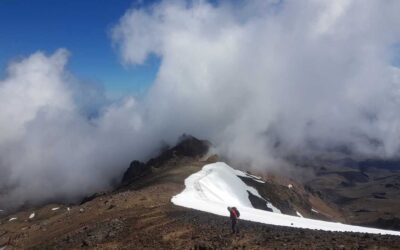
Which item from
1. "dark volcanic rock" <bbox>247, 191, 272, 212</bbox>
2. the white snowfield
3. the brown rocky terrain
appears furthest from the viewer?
"dark volcanic rock" <bbox>247, 191, 272, 212</bbox>

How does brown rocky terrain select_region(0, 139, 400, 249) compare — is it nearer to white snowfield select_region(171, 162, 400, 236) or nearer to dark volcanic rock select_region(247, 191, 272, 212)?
white snowfield select_region(171, 162, 400, 236)

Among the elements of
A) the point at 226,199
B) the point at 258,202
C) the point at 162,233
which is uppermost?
the point at 258,202

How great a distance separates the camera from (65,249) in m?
43.1

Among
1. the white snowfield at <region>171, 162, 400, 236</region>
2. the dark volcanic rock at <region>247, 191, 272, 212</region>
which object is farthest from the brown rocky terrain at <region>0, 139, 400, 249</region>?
the dark volcanic rock at <region>247, 191, 272, 212</region>

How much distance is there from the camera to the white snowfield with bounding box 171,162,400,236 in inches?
2066

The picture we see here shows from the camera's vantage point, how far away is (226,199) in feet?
273

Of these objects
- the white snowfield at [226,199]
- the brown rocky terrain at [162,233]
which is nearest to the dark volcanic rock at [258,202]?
the white snowfield at [226,199]

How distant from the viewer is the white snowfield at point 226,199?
172 feet

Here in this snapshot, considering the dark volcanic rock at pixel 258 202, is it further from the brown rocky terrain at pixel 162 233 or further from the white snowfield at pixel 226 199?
the brown rocky terrain at pixel 162 233

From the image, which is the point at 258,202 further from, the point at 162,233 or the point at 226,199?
the point at 162,233

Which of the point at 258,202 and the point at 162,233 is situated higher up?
the point at 258,202

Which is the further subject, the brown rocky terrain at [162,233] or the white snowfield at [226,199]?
the white snowfield at [226,199]

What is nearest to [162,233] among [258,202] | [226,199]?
[226,199]

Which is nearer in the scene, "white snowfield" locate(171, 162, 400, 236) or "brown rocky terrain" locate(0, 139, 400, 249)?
"brown rocky terrain" locate(0, 139, 400, 249)
